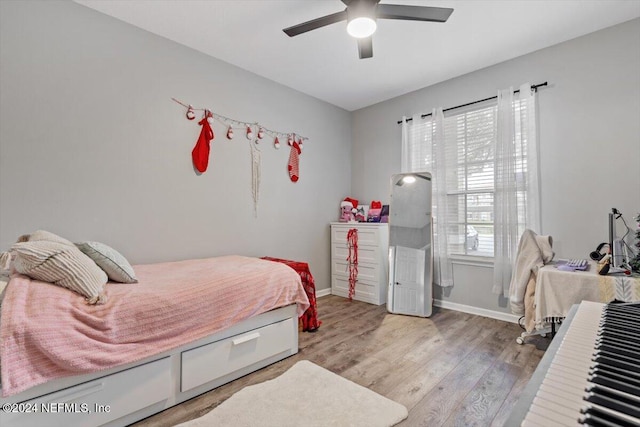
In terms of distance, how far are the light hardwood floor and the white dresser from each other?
48 centimetres

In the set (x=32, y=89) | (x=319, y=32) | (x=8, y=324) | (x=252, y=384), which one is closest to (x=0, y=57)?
(x=32, y=89)

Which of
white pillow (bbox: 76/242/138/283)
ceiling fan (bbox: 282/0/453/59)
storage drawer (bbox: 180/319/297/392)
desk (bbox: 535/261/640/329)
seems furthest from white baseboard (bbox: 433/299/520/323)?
white pillow (bbox: 76/242/138/283)

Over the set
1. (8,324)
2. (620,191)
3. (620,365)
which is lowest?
(8,324)

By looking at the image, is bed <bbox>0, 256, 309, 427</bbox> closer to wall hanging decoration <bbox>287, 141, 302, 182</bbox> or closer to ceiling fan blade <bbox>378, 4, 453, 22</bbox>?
wall hanging decoration <bbox>287, 141, 302, 182</bbox>

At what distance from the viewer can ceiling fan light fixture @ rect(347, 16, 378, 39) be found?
6.61 ft

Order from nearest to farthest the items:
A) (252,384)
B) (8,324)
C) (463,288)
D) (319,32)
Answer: (8,324)
(252,384)
(319,32)
(463,288)

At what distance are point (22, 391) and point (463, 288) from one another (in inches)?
143

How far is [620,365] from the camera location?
56 centimetres

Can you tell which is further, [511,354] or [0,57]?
[511,354]

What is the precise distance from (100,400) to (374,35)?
3.22 m

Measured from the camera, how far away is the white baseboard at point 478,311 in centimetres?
306

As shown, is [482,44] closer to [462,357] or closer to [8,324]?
[462,357]

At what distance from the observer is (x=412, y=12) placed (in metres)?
1.99

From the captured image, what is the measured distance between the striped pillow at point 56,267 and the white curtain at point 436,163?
322 cm
